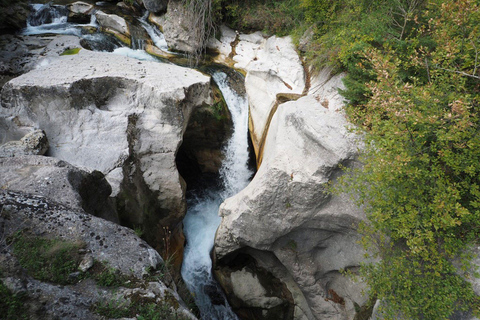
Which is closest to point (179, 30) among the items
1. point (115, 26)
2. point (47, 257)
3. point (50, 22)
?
point (115, 26)

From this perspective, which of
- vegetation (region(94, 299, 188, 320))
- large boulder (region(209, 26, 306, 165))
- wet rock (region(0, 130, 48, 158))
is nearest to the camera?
vegetation (region(94, 299, 188, 320))

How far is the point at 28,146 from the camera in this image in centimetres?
660

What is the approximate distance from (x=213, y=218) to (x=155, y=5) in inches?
496

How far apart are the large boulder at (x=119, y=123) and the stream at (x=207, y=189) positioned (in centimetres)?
135

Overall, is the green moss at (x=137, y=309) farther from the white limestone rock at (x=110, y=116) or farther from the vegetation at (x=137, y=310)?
the white limestone rock at (x=110, y=116)

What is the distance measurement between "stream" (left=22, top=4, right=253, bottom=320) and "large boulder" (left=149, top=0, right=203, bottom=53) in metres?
0.76

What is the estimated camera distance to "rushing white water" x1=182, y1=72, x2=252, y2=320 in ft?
27.1

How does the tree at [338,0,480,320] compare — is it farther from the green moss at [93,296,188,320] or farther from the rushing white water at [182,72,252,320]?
the rushing white water at [182,72,252,320]

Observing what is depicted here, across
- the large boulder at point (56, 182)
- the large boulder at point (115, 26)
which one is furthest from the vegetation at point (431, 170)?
the large boulder at point (115, 26)

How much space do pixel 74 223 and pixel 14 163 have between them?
2734 mm

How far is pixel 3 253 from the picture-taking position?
3.25 meters

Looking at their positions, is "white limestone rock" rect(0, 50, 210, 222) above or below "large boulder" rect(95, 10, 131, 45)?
below

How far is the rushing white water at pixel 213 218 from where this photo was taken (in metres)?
8.26

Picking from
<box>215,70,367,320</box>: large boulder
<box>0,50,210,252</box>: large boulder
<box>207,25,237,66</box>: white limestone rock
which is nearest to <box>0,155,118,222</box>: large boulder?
<box>0,50,210,252</box>: large boulder
